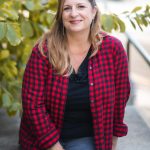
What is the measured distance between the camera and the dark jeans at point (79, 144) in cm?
325

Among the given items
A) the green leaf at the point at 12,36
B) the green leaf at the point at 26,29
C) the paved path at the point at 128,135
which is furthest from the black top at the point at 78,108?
the paved path at the point at 128,135

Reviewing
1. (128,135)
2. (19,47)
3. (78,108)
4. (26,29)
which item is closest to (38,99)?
→ (78,108)

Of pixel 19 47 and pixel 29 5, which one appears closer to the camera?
pixel 29 5

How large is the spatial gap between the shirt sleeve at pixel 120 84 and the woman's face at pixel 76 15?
0.89 feet

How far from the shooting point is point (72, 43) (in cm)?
320

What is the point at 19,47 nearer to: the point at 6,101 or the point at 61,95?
the point at 6,101

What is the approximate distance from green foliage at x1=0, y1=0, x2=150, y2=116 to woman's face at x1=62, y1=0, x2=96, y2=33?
0.61 metres

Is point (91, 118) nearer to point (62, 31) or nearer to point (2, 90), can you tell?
point (62, 31)

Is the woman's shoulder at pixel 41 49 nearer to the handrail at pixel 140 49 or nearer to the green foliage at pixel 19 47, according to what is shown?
the green foliage at pixel 19 47

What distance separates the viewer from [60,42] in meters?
3.16

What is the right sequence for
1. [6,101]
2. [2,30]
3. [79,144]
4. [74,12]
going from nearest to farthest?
Answer: [74,12] → [2,30] → [79,144] → [6,101]

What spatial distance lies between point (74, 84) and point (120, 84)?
340 millimetres

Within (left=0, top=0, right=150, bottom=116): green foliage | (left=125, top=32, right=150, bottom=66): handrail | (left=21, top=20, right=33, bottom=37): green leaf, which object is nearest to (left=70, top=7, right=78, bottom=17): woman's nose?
(left=0, top=0, right=150, bottom=116): green foliage

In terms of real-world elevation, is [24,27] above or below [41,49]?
below
